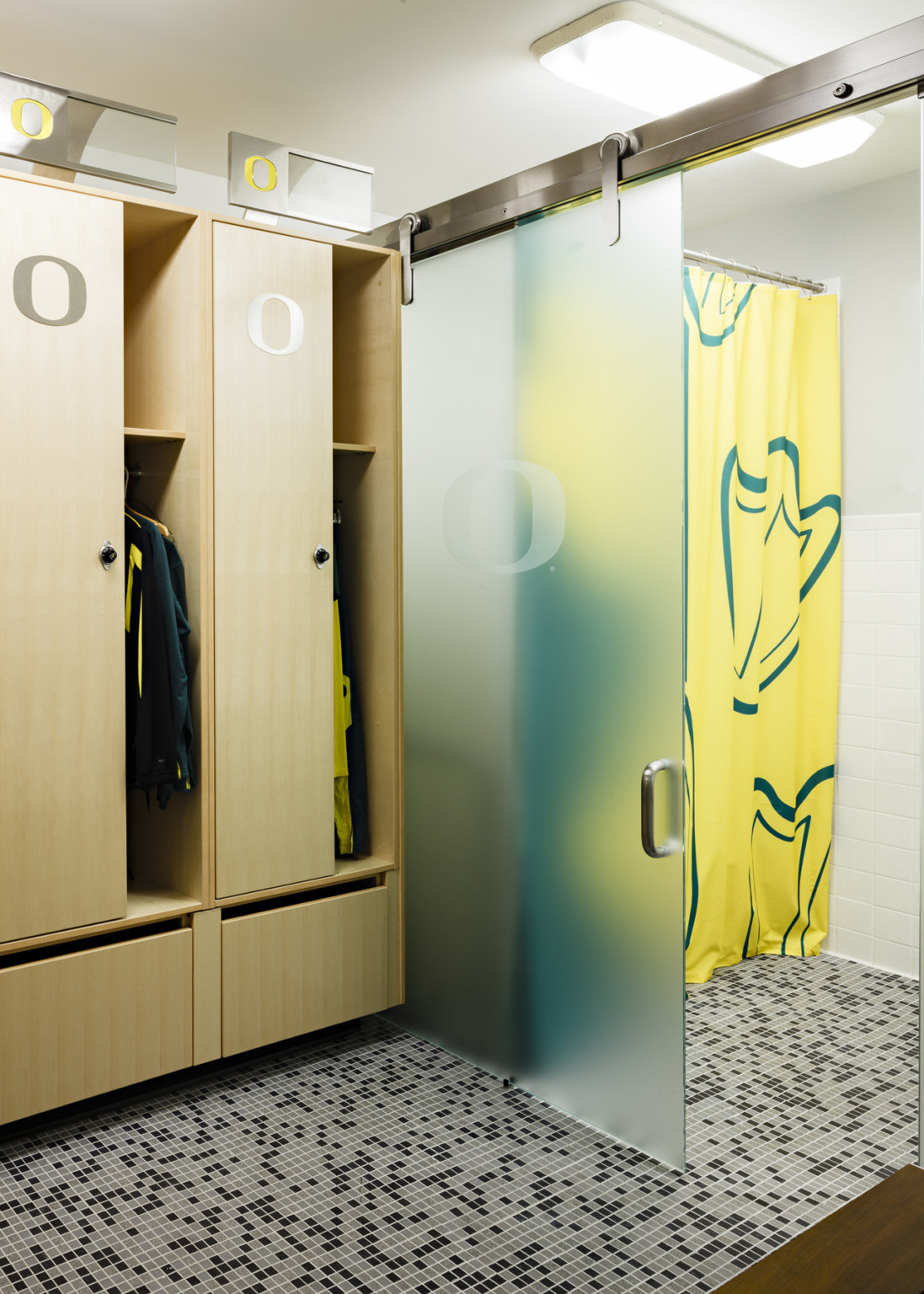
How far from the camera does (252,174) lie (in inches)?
110

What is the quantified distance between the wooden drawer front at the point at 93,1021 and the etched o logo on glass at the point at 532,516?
50.5 inches

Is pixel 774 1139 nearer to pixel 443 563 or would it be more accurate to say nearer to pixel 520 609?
pixel 520 609

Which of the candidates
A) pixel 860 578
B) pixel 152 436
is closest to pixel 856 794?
pixel 860 578

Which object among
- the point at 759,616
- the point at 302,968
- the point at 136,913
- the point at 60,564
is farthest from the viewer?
the point at 759,616

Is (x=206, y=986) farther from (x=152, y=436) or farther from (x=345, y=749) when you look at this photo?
(x=152, y=436)

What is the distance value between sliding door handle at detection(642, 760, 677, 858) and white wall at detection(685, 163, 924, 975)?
158cm

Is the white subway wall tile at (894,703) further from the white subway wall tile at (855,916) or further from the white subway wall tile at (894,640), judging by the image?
the white subway wall tile at (855,916)

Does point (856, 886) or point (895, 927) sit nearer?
point (895, 927)

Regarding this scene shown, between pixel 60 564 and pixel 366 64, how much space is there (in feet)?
5.21

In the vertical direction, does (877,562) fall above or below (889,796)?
above

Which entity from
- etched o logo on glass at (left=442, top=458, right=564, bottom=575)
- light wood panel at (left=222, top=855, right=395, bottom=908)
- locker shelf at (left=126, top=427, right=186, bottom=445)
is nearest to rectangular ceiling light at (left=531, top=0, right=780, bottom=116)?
etched o logo on glass at (left=442, top=458, right=564, bottom=575)

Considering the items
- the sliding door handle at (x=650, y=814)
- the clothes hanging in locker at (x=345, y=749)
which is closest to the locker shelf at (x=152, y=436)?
the clothes hanging in locker at (x=345, y=749)

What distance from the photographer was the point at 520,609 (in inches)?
110

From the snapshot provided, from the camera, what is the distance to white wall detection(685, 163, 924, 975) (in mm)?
3684
